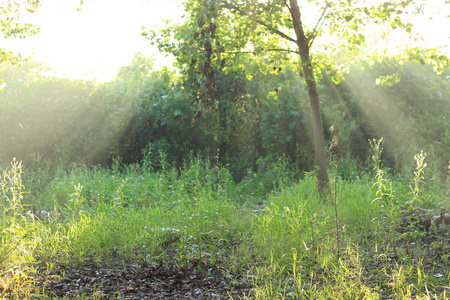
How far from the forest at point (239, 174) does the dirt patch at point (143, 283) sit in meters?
0.02

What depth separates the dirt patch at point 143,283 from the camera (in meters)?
3.29

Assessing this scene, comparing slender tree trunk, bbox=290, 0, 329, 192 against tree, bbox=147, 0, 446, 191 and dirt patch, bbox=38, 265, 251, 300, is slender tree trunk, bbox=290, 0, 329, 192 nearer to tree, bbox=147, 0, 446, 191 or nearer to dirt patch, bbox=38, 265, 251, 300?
tree, bbox=147, 0, 446, 191

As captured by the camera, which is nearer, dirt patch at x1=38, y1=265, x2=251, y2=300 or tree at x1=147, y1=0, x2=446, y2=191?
dirt patch at x1=38, y1=265, x2=251, y2=300

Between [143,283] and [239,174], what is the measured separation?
211 inches

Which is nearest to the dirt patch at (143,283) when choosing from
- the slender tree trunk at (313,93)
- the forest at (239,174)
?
the forest at (239,174)

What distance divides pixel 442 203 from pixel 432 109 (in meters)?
4.62

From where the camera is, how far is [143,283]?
11.5 feet

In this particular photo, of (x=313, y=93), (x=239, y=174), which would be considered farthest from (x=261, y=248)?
(x=239, y=174)

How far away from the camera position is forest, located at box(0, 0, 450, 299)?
3.50 m

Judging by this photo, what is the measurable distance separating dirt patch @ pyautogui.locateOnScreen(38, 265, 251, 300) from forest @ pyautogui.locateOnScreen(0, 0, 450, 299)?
0.7 inches

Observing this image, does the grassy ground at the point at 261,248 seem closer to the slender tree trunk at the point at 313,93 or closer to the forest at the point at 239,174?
the forest at the point at 239,174

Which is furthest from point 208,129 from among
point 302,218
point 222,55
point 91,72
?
point 302,218

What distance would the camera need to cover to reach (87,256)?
404 centimetres

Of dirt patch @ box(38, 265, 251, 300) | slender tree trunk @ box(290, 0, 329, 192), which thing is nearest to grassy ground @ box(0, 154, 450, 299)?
dirt patch @ box(38, 265, 251, 300)
